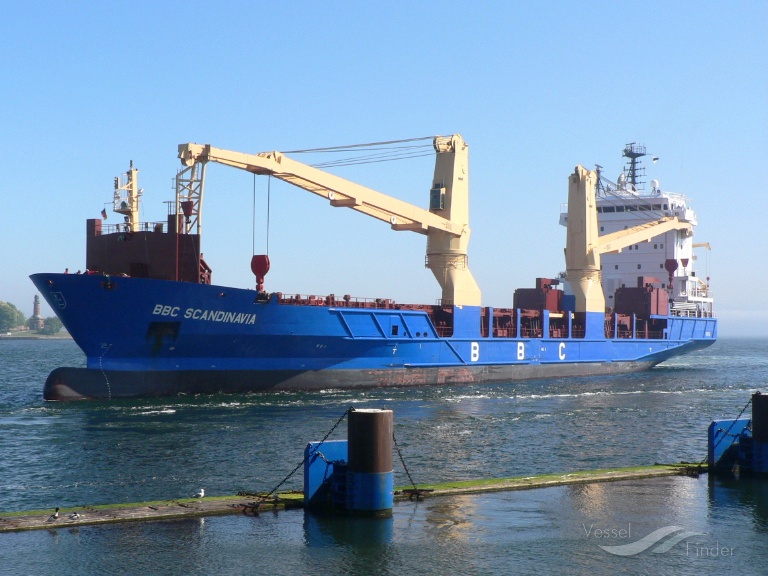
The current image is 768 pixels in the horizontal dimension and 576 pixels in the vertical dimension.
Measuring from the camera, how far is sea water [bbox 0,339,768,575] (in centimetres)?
977

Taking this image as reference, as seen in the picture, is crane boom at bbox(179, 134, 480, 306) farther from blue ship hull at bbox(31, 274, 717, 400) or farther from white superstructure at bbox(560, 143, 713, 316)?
white superstructure at bbox(560, 143, 713, 316)

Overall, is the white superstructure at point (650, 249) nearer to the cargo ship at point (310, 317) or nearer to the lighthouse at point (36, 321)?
the cargo ship at point (310, 317)

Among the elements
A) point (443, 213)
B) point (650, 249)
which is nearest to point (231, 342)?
point (443, 213)

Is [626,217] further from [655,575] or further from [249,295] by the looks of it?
[655,575]

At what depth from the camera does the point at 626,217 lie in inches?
2223

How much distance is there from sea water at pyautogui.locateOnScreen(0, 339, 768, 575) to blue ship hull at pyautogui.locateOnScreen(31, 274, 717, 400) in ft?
2.55

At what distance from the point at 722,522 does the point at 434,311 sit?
26731mm

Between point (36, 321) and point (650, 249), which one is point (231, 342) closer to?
point (650, 249)

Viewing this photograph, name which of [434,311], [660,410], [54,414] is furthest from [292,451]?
[434,311]

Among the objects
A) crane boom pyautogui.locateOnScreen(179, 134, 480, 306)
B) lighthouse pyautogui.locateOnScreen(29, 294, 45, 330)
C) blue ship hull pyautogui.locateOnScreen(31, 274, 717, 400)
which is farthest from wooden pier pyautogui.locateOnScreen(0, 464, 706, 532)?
lighthouse pyautogui.locateOnScreen(29, 294, 45, 330)

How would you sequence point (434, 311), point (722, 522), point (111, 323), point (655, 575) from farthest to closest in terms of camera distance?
point (434, 311)
point (111, 323)
point (722, 522)
point (655, 575)

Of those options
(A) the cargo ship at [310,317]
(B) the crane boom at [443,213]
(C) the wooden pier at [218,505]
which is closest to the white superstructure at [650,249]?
(A) the cargo ship at [310,317]

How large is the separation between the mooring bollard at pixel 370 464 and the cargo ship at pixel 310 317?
58.4 feet

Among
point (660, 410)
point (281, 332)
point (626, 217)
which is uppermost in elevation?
point (626, 217)
